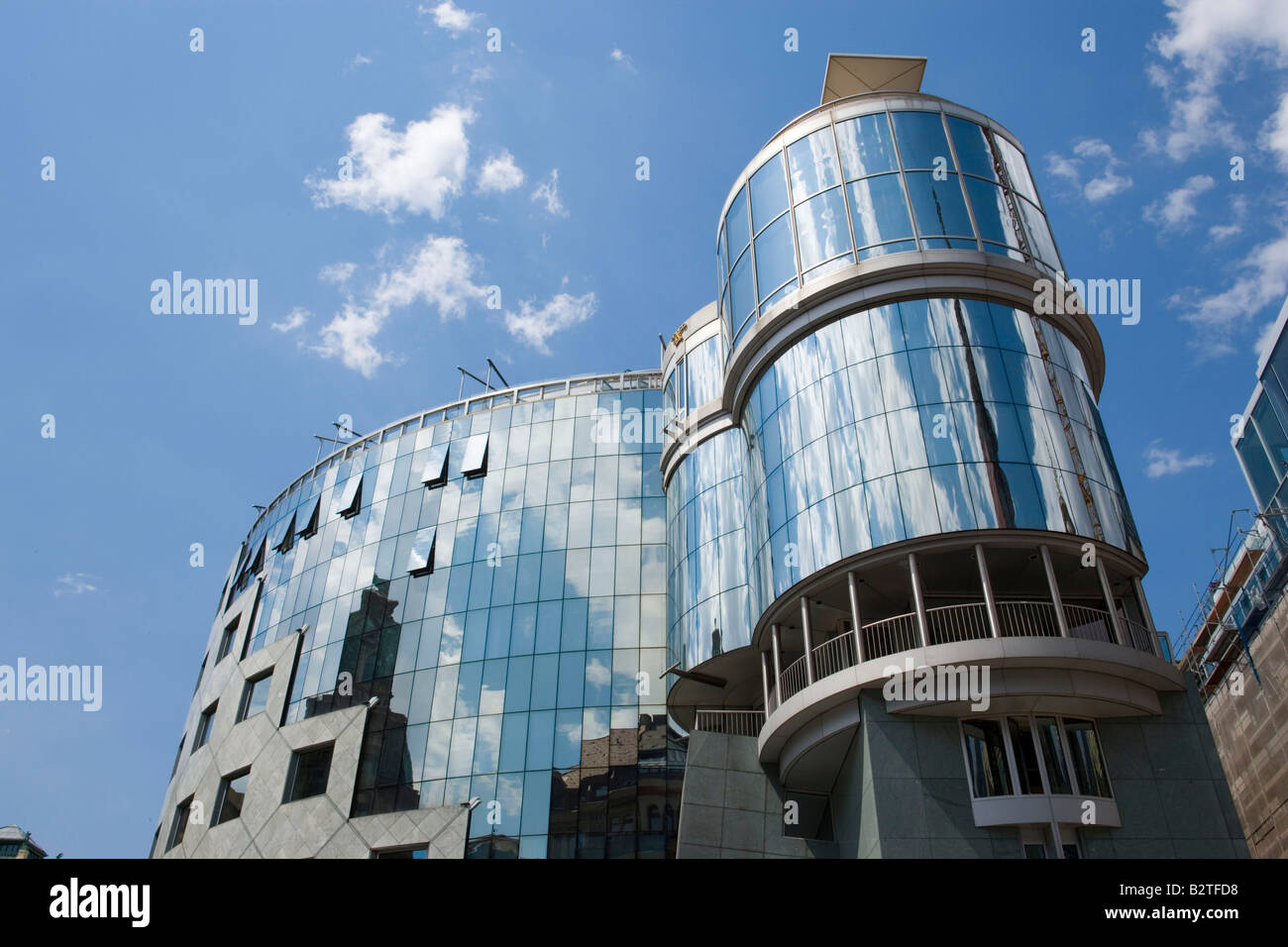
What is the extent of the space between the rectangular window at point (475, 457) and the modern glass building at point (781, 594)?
0.18m

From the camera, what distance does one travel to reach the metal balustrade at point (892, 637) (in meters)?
24.4

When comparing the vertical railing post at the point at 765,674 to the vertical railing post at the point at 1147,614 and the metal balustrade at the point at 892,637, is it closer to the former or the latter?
the metal balustrade at the point at 892,637

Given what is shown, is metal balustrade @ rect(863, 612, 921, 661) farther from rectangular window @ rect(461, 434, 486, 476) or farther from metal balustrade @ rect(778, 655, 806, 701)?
rectangular window @ rect(461, 434, 486, 476)

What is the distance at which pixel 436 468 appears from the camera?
44.9 m

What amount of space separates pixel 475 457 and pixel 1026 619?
2733cm

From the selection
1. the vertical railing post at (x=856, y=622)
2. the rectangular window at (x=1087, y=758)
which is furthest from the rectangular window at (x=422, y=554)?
the rectangular window at (x=1087, y=758)

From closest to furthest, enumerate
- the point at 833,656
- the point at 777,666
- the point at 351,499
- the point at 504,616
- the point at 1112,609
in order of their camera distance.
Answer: the point at 1112,609
the point at 833,656
the point at 777,666
the point at 504,616
the point at 351,499

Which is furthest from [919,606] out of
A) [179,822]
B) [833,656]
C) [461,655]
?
[179,822]

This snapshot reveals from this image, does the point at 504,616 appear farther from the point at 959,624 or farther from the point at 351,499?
the point at 959,624
